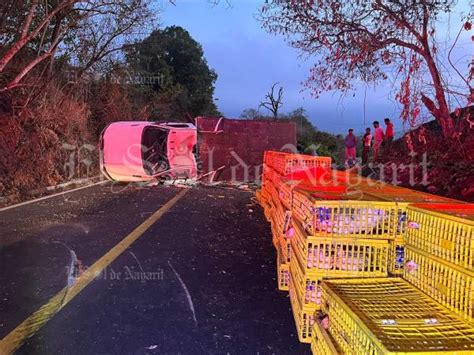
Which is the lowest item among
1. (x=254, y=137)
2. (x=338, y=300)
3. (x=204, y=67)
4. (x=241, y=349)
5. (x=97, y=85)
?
(x=241, y=349)

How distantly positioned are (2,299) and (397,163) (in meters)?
11.5

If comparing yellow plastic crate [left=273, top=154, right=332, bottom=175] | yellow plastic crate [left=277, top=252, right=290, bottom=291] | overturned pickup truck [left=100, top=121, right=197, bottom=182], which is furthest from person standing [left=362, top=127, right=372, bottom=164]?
yellow plastic crate [left=277, top=252, right=290, bottom=291]

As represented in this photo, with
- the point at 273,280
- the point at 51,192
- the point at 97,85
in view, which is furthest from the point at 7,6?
the point at 273,280

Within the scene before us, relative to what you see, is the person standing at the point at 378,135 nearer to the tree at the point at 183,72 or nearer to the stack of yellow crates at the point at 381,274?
the stack of yellow crates at the point at 381,274

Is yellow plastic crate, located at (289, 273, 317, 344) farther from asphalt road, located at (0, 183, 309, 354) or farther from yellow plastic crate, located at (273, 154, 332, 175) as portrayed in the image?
yellow plastic crate, located at (273, 154, 332, 175)

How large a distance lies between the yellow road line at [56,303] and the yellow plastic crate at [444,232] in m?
3.15

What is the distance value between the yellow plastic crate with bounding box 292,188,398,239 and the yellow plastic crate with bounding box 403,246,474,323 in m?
0.25

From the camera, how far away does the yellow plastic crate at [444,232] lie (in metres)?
2.52

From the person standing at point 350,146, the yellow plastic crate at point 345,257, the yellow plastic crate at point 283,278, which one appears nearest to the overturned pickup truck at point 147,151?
the person standing at point 350,146

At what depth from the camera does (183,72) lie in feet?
122

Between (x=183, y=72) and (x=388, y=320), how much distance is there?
120ft

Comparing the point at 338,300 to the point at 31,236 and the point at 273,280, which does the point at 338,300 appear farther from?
the point at 31,236

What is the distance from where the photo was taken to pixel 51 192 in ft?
42.5

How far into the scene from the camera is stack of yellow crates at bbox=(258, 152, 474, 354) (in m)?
2.21
